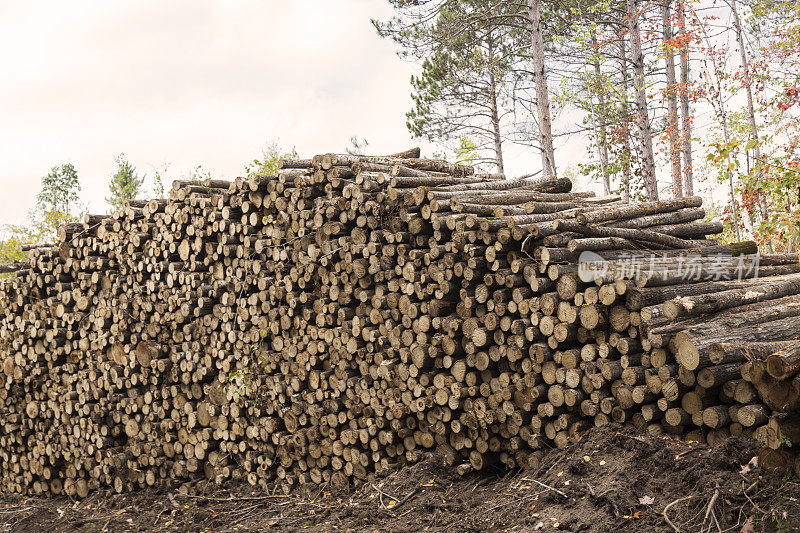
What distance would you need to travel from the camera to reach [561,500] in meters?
4.35

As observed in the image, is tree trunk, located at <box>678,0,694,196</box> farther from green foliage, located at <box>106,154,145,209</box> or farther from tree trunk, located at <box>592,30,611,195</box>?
green foliage, located at <box>106,154,145,209</box>

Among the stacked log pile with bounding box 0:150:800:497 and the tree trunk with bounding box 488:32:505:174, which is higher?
the tree trunk with bounding box 488:32:505:174

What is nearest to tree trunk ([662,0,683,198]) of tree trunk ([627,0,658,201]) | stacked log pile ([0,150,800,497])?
tree trunk ([627,0,658,201])

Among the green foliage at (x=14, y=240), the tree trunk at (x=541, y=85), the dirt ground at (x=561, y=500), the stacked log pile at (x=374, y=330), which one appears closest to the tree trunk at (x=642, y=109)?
the tree trunk at (x=541, y=85)

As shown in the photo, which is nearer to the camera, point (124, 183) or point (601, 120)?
point (601, 120)

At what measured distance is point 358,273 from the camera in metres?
6.01

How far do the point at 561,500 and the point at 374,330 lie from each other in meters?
2.23

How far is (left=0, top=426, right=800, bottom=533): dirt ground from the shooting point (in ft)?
12.3

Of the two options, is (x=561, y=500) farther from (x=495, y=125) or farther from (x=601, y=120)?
(x=495, y=125)

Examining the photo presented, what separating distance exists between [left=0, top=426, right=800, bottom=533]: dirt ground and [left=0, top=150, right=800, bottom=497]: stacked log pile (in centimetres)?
21

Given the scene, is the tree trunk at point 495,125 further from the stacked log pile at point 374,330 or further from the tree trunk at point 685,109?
the stacked log pile at point 374,330

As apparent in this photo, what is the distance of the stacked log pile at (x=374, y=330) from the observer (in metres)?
4.72

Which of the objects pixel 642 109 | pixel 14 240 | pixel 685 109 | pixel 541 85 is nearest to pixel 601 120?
pixel 642 109

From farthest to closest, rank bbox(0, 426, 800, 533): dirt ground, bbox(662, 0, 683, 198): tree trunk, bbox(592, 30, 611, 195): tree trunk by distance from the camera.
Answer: bbox(662, 0, 683, 198): tree trunk → bbox(592, 30, 611, 195): tree trunk → bbox(0, 426, 800, 533): dirt ground
